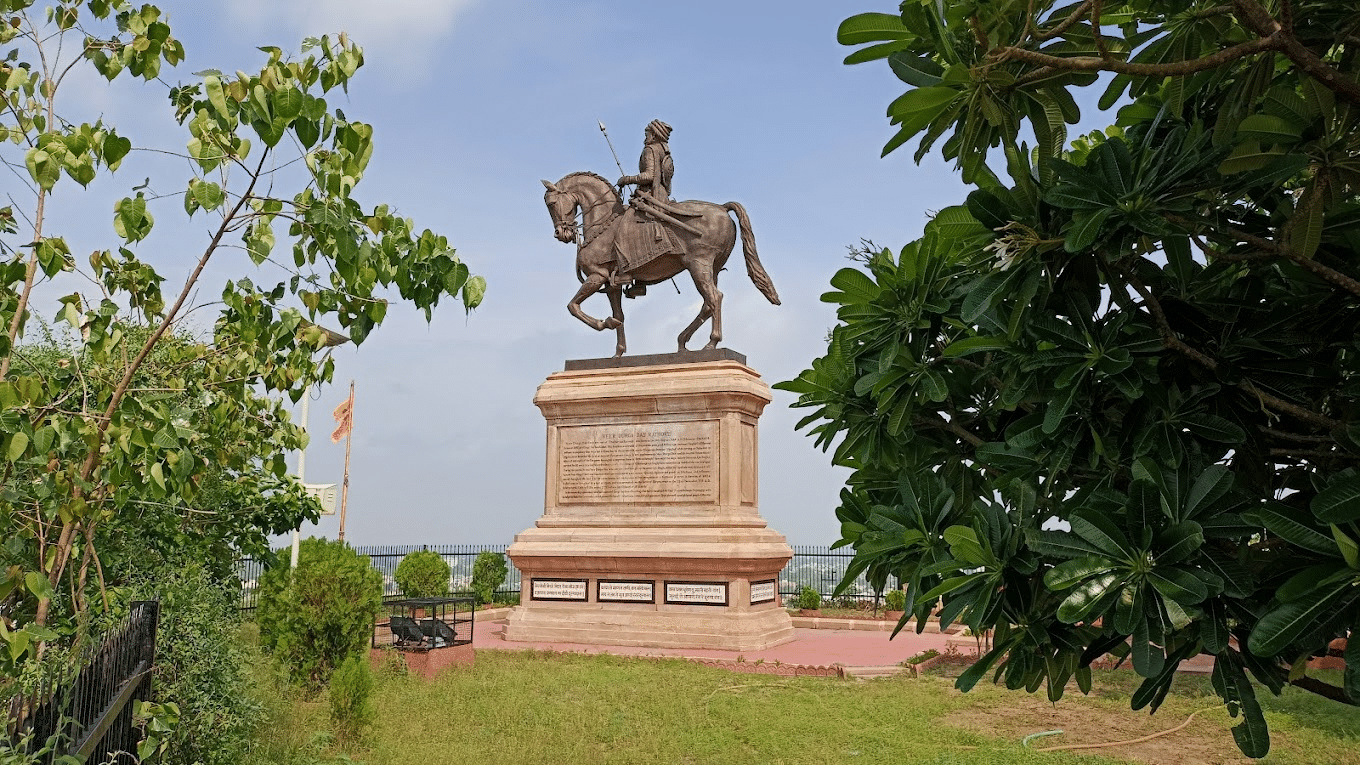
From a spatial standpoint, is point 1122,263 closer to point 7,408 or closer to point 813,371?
point 813,371

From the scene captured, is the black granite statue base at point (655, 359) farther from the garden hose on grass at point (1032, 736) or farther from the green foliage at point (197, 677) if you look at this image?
the green foliage at point (197, 677)

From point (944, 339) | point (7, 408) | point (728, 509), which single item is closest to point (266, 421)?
point (7, 408)

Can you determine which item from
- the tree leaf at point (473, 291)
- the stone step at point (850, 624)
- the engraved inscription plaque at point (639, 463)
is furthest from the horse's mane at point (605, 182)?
the tree leaf at point (473, 291)

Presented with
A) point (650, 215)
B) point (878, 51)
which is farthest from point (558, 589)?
point (878, 51)

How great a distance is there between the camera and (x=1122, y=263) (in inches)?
102

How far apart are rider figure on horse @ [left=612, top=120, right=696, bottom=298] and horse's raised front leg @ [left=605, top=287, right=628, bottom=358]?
276 millimetres

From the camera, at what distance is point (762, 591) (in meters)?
15.0

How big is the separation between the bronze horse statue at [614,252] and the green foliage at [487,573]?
907 cm

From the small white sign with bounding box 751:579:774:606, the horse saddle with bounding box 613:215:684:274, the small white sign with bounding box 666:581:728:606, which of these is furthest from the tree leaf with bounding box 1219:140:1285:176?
the horse saddle with bounding box 613:215:684:274

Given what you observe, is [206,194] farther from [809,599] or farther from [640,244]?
[809,599]

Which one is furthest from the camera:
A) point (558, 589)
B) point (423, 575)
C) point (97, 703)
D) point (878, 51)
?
point (423, 575)

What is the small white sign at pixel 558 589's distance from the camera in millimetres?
15422

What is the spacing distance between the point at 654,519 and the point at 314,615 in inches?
269

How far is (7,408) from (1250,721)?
366 cm
